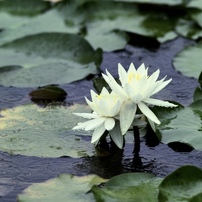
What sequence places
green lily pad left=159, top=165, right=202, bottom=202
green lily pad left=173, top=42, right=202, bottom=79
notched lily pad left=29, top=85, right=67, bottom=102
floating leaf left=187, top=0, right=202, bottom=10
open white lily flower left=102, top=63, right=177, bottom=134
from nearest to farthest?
green lily pad left=159, top=165, right=202, bottom=202, open white lily flower left=102, top=63, right=177, bottom=134, notched lily pad left=29, top=85, right=67, bottom=102, green lily pad left=173, top=42, right=202, bottom=79, floating leaf left=187, top=0, right=202, bottom=10

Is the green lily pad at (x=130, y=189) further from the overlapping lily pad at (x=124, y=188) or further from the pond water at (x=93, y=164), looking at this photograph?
the pond water at (x=93, y=164)

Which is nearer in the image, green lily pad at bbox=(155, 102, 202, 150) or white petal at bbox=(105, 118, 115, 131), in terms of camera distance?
white petal at bbox=(105, 118, 115, 131)

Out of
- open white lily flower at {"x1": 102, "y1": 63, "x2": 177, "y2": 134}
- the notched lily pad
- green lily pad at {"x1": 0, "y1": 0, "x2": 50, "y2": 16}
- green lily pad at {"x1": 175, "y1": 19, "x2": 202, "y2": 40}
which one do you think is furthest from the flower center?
green lily pad at {"x1": 0, "y1": 0, "x2": 50, "y2": 16}

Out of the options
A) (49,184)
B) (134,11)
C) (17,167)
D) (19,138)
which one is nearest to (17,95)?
(19,138)

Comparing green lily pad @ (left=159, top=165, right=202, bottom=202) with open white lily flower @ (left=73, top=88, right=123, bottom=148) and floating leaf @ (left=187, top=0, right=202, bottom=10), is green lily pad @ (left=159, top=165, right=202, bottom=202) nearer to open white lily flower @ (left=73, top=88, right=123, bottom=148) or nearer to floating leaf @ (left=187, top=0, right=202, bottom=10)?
open white lily flower @ (left=73, top=88, right=123, bottom=148)

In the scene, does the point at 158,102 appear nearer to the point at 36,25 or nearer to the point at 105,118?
the point at 105,118

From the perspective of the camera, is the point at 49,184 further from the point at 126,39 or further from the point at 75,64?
the point at 126,39

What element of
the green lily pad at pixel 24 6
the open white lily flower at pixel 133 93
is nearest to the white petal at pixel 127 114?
the open white lily flower at pixel 133 93

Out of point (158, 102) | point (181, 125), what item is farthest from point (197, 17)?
point (158, 102)
